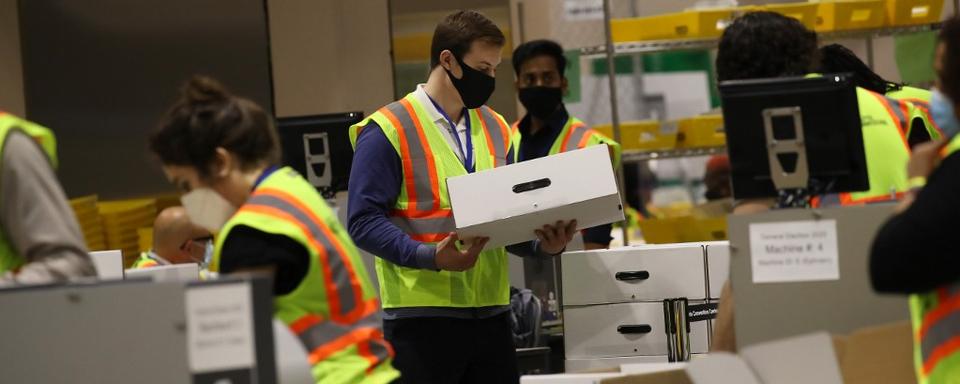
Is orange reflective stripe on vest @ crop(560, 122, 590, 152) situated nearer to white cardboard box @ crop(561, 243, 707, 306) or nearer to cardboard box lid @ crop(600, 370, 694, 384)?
white cardboard box @ crop(561, 243, 707, 306)

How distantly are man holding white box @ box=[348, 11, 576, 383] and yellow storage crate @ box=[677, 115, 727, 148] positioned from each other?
3020 millimetres

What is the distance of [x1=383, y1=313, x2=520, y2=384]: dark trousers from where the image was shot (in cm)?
406

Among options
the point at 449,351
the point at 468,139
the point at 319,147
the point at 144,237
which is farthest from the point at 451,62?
the point at 144,237

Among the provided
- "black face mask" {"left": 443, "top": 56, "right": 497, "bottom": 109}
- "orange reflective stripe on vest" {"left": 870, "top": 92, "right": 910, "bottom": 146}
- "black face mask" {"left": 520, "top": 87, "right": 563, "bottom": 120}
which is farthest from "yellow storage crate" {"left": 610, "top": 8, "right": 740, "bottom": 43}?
"orange reflective stripe on vest" {"left": 870, "top": 92, "right": 910, "bottom": 146}

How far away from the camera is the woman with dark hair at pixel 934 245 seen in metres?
2.37

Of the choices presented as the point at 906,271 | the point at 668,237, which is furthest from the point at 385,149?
the point at 668,237

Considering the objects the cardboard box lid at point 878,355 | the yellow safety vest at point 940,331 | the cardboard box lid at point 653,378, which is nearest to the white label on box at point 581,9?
the cardboard box lid at point 653,378

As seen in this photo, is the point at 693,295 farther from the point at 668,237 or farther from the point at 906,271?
the point at 668,237

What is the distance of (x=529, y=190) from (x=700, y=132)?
334cm

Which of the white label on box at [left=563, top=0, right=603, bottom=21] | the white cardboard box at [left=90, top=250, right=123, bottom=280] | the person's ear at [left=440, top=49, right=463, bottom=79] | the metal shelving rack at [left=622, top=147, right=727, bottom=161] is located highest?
the white label on box at [left=563, top=0, right=603, bottom=21]

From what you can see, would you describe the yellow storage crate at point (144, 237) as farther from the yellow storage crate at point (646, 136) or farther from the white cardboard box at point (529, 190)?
the white cardboard box at point (529, 190)

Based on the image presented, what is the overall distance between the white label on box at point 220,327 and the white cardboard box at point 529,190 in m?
1.56

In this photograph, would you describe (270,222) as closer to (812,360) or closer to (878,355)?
(812,360)

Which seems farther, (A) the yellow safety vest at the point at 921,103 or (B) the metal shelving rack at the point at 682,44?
(B) the metal shelving rack at the point at 682,44
